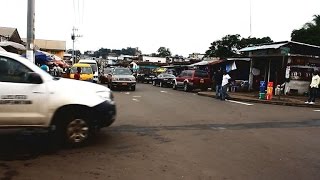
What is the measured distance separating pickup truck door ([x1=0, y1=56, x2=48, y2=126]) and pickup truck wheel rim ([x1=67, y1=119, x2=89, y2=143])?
562 millimetres

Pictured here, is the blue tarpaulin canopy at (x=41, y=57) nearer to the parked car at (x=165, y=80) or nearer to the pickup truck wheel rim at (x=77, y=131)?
the parked car at (x=165, y=80)

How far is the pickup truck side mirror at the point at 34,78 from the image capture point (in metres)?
7.48

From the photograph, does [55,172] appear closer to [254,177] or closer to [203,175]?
[203,175]

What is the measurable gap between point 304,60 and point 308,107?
7.68 meters

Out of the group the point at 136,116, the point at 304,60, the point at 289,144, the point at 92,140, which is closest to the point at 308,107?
the point at 304,60

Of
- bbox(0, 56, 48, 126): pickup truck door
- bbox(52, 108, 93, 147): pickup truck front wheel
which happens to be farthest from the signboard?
bbox(0, 56, 48, 126): pickup truck door

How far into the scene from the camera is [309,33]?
146 ft

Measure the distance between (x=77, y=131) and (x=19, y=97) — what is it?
50.2 inches

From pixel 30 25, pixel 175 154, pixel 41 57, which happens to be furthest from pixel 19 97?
pixel 41 57

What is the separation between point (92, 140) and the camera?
28.2 ft

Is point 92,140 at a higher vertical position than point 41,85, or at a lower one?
lower

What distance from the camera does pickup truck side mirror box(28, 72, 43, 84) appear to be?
748cm

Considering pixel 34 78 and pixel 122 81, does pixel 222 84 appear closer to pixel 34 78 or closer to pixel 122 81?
pixel 122 81

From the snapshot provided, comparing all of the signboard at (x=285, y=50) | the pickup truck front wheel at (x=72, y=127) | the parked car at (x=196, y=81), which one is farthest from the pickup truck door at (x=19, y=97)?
the parked car at (x=196, y=81)
